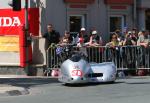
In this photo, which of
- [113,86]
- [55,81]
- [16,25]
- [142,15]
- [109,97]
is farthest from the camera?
[142,15]

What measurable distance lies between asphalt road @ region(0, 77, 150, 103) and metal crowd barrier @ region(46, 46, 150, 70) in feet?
7.27

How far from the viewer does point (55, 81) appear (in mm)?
20547

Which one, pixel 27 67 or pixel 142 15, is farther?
pixel 142 15

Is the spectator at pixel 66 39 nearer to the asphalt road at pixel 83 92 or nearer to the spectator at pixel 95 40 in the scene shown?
the spectator at pixel 95 40

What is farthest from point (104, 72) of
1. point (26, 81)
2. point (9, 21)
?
point (9, 21)

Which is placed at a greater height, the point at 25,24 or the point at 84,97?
the point at 25,24

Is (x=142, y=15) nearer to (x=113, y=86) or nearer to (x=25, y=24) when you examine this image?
(x=25, y=24)

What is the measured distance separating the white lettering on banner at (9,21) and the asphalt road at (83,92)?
4076mm

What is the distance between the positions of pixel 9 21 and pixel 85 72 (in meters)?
7.16

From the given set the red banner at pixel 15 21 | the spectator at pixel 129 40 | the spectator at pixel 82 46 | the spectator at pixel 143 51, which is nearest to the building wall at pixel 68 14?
the red banner at pixel 15 21

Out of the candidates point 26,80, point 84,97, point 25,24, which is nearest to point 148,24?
point 25,24

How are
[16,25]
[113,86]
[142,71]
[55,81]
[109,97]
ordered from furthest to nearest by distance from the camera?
1. [16,25]
2. [142,71]
3. [55,81]
4. [113,86]
5. [109,97]

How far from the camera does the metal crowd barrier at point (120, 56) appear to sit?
22.8 metres

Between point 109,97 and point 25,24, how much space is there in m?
9.54
